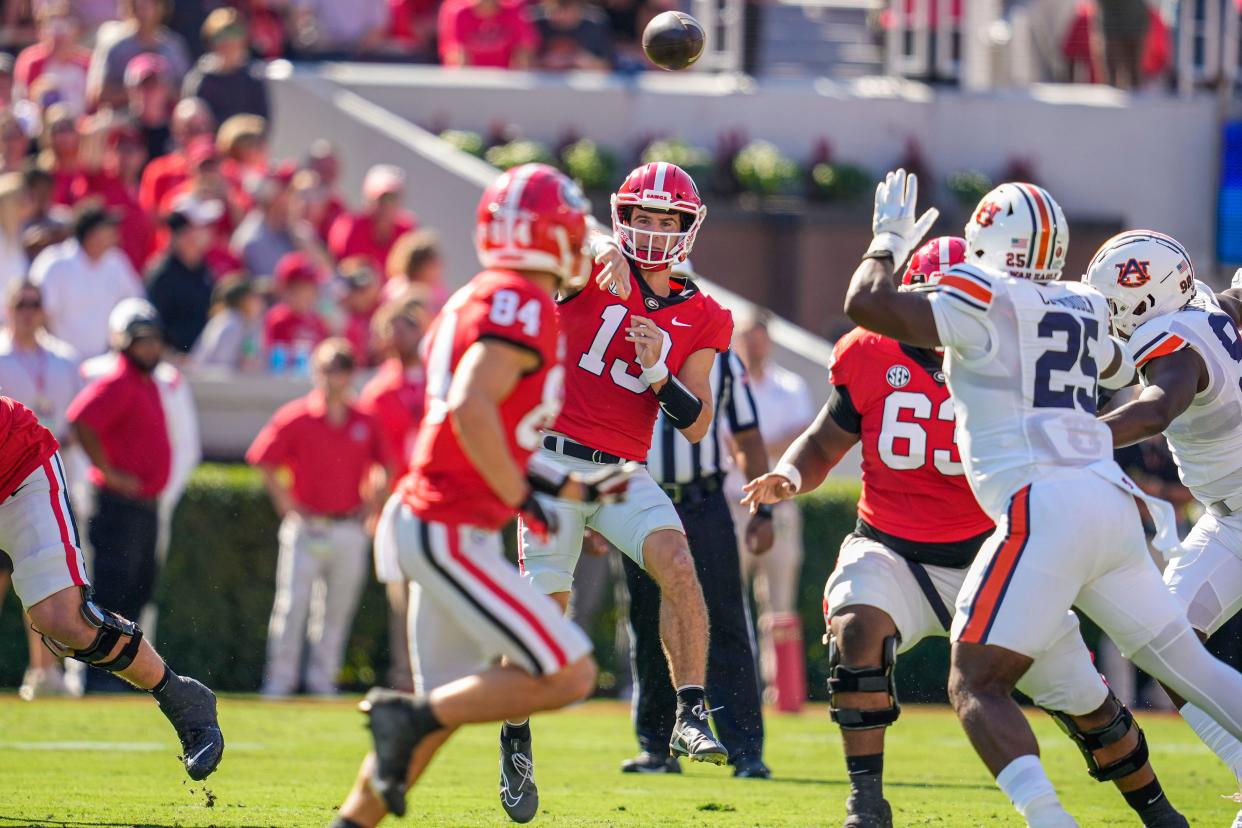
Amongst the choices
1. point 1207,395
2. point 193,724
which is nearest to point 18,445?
point 193,724

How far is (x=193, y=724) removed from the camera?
7.40 metres

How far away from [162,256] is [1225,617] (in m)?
8.48

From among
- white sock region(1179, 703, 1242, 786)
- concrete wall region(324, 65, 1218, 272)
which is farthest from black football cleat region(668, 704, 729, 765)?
concrete wall region(324, 65, 1218, 272)

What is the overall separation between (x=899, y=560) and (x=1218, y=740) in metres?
1.28

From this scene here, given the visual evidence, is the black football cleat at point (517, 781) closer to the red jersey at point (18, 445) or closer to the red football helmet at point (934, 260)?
the red jersey at point (18, 445)

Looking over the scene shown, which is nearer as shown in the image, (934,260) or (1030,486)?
(1030,486)

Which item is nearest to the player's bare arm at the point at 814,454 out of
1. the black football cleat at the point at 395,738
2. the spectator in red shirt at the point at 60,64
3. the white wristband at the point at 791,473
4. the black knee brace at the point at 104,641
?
the white wristband at the point at 791,473

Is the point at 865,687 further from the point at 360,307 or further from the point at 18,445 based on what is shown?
the point at 360,307

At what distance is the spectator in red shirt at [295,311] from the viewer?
527 inches

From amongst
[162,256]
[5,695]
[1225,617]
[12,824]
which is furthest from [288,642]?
[1225,617]

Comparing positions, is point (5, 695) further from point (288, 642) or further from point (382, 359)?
point (382, 359)

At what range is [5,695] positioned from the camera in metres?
12.0

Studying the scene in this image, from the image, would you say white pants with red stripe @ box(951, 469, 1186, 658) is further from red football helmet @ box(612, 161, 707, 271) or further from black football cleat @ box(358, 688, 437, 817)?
red football helmet @ box(612, 161, 707, 271)

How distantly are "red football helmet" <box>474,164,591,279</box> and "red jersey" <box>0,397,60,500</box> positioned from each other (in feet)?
7.61
